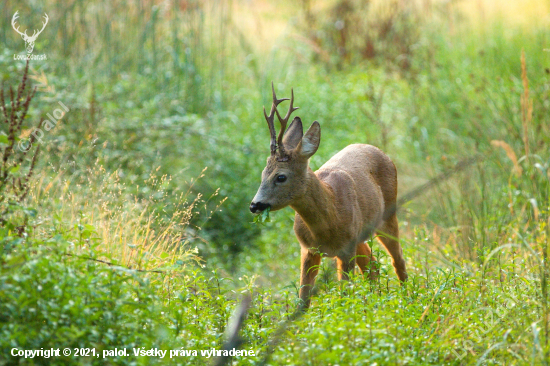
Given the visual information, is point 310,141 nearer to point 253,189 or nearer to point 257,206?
point 257,206

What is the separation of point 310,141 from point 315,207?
1.83 feet

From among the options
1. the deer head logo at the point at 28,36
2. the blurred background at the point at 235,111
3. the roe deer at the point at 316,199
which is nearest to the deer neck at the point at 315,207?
the roe deer at the point at 316,199

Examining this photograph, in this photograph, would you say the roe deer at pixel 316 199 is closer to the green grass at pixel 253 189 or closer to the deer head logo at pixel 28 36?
the green grass at pixel 253 189

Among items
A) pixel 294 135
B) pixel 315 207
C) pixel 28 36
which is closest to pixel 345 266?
pixel 315 207

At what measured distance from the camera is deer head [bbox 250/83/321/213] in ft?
15.1

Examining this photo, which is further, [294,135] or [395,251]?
[395,251]

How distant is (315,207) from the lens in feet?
15.5

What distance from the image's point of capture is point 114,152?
289 inches

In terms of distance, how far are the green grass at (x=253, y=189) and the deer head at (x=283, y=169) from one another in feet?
1.99

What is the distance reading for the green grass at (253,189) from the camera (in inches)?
124

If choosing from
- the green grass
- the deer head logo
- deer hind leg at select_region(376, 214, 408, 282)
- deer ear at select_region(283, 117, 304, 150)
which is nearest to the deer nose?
the green grass

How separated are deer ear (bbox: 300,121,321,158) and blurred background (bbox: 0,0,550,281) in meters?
1.24

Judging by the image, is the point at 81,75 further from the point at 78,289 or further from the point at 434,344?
the point at 434,344

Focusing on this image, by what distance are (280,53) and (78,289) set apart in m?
9.61
